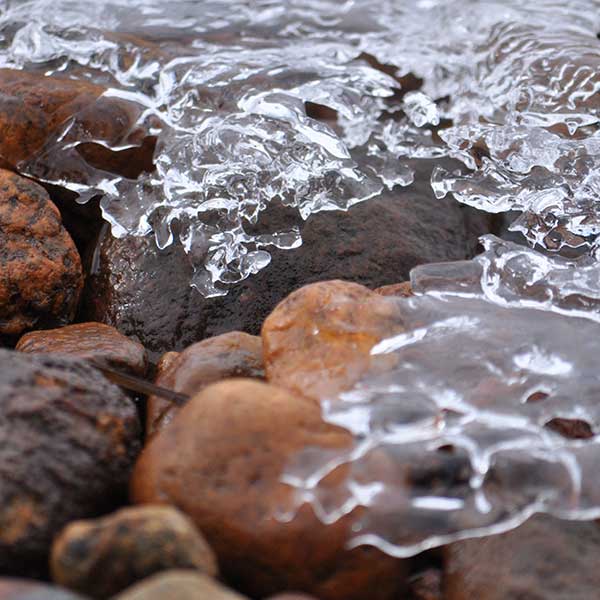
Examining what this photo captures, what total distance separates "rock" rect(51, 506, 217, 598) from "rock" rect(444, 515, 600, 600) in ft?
2.17

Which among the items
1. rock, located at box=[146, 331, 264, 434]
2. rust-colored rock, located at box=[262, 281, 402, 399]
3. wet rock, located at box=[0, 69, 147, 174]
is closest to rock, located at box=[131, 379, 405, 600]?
rust-colored rock, located at box=[262, 281, 402, 399]

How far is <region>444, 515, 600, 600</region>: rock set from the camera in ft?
6.48

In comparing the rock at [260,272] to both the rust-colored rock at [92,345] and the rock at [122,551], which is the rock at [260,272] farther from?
the rock at [122,551]

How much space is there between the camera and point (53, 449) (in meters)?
1.95

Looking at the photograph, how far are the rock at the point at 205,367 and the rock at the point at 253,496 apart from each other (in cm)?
49

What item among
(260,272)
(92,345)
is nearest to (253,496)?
(92,345)

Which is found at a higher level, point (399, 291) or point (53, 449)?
point (53, 449)

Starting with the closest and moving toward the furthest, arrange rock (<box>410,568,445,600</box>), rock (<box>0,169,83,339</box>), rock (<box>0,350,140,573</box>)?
rock (<box>0,350,140,573</box>), rock (<box>410,568,445,600</box>), rock (<box>0,169,83,339</box>)

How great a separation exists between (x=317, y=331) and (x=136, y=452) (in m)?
0.59

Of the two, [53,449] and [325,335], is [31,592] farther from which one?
[325,335]

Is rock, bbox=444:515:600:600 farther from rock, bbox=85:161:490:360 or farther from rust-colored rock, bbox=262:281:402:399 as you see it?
rock, bbox=85:161:490:360

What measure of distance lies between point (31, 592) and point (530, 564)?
1.08 meters

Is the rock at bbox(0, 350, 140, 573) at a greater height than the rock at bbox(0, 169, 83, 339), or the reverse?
the rock at bbox(0, 350, 140, 573)

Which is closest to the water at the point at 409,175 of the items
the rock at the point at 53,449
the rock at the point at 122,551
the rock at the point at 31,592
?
the rock at the point at 122,551
